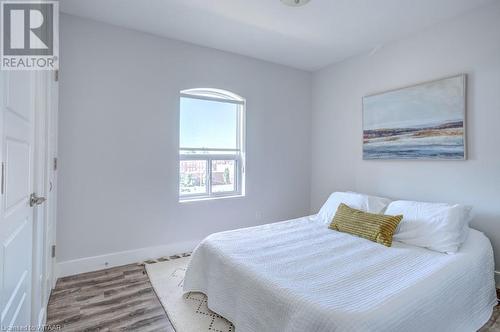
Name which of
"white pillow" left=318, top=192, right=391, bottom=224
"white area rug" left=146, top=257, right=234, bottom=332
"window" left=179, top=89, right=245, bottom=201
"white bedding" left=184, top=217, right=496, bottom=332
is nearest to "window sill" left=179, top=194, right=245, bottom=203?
"window" left=179, top=89, right=245, bottom=201

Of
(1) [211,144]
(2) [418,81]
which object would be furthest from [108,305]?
(2) [418,81]

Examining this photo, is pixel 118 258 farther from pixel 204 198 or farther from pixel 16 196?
pixel 16 196

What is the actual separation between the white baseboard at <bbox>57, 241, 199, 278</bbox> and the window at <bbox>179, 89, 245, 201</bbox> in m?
0.62

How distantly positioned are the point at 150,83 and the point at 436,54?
3.20 metres

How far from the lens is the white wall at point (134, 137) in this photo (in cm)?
261

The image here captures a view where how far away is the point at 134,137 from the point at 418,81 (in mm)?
3299

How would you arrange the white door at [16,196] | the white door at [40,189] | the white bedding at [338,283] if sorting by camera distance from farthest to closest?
the white door at [40,189] → the white bedding at [338,283] → the white door at [16,196]

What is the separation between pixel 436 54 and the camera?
2.74 metres

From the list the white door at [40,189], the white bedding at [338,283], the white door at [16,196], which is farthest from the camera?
the white door at [40,189]

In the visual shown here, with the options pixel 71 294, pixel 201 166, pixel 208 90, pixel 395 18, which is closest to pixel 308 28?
pixel 395 18

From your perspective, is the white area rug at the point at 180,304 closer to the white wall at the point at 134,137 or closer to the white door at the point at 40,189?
the white wall at the point at 134,137

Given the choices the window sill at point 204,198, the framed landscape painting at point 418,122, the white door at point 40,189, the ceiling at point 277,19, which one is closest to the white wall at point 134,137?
the window sill at point 204,198

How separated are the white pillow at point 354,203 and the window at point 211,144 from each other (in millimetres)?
1259

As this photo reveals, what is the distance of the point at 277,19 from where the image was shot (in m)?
2.65
